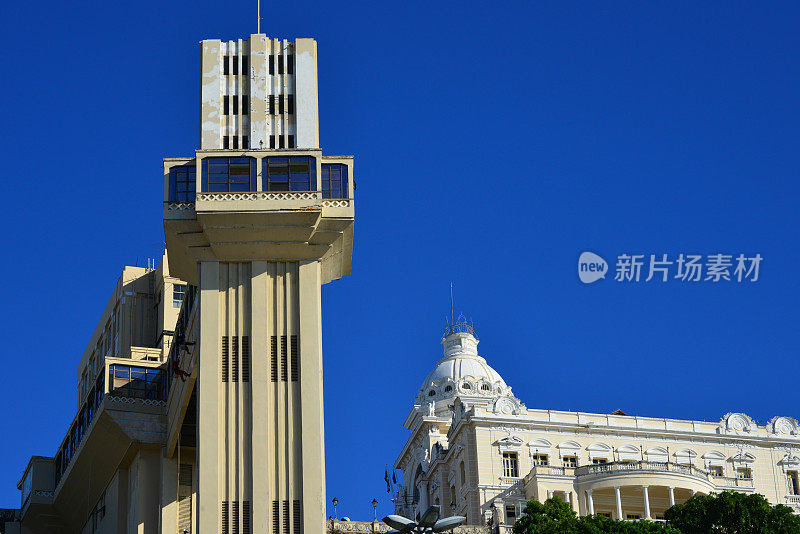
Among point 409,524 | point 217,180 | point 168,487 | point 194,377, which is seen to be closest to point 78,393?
point 168,487

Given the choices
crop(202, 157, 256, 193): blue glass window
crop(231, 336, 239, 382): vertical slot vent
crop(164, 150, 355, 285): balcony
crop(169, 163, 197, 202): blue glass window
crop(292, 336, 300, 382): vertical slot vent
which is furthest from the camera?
crop(169, 163, 197, 202): blue glass window

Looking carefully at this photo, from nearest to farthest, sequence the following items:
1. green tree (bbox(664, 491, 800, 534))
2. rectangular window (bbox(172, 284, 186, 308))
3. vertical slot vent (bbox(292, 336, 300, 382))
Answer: vertical slot vent (bbox(292, 336, 300, 382)) < green tree (bbox(664, 491, 800, 534)) < rectangular window (bbox(172, 284, 186, 308))

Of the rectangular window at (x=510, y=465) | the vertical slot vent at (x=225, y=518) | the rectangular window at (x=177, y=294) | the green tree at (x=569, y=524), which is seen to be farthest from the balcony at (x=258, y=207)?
the rectangular window at (x=510, y=465)

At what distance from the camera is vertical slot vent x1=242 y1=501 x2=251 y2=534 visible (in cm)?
6500

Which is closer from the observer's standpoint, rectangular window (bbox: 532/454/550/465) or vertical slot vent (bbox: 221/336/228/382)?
vertical slot vent (bbox: 221/336/228/382)

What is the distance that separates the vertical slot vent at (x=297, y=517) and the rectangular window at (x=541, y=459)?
3933 cm

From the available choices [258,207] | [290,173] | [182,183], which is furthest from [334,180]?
[182,183]

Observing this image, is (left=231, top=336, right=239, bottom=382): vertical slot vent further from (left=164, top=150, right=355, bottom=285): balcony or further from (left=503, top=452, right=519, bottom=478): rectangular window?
(left=503, top=452, right=519, bottom=478): rectangular window

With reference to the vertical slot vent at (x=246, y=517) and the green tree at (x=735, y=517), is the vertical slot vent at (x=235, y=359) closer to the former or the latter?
the vertical slot vent at (x=246, y=517)

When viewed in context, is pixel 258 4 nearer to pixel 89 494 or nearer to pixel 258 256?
pixel 258 256

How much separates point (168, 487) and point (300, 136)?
2385 cm

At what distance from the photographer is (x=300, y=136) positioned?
7475 cm

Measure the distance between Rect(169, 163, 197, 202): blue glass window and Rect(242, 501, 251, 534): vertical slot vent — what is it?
16563 mm

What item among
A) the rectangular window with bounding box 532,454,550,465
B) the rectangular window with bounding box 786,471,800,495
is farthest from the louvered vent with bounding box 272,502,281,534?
the rectangular window with bounding box 786,471,800,495
